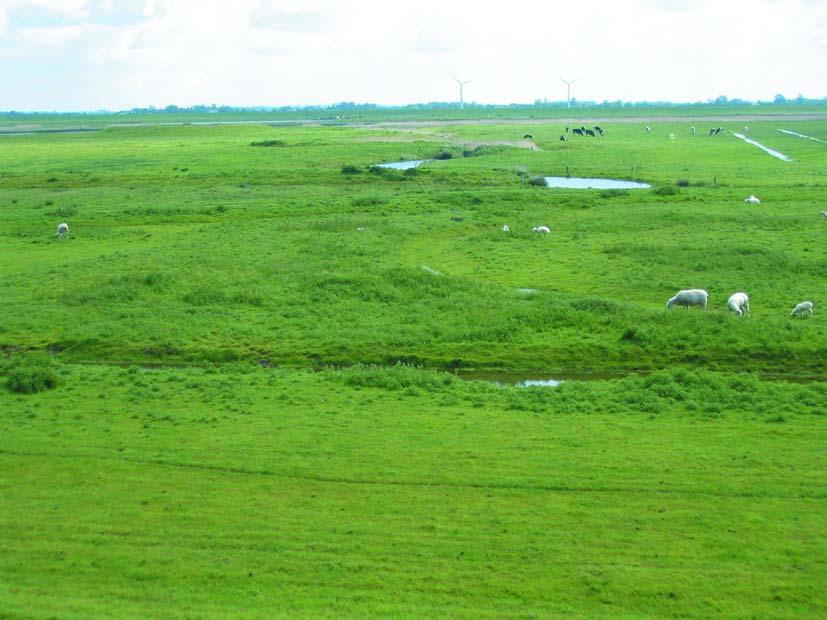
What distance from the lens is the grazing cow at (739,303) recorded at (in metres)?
27.1

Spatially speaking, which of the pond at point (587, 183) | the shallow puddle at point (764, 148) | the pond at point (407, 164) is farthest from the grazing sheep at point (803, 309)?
the shallow puddle at point (764, 148)

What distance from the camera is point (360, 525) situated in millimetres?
14742

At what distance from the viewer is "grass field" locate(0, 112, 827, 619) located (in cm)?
1306

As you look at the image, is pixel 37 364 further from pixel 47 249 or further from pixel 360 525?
pixel 47 249

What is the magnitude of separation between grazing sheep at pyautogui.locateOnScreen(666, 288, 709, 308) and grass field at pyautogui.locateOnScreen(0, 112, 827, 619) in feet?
2.72

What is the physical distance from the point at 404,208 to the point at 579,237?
13596mm

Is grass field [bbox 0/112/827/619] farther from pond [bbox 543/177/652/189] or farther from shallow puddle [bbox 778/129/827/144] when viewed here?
shallow puddle [bbox 778/129/827/144]

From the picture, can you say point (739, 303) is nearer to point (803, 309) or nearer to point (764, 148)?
point (803, 309)

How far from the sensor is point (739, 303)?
27391mm

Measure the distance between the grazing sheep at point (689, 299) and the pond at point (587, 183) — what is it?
35.9m

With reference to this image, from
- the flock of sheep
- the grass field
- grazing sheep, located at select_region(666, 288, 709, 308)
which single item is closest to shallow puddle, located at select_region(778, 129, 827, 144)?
the grass field

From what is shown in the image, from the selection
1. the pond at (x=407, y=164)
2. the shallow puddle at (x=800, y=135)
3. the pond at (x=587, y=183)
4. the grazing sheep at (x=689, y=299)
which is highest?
the shallow puddle at (x=800, y=135)

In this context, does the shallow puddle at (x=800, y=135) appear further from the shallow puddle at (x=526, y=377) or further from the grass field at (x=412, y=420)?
the shallow puddle at (x=526, y=377)

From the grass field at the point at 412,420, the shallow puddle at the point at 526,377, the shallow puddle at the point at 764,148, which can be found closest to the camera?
the grass field at the point at 412,420
